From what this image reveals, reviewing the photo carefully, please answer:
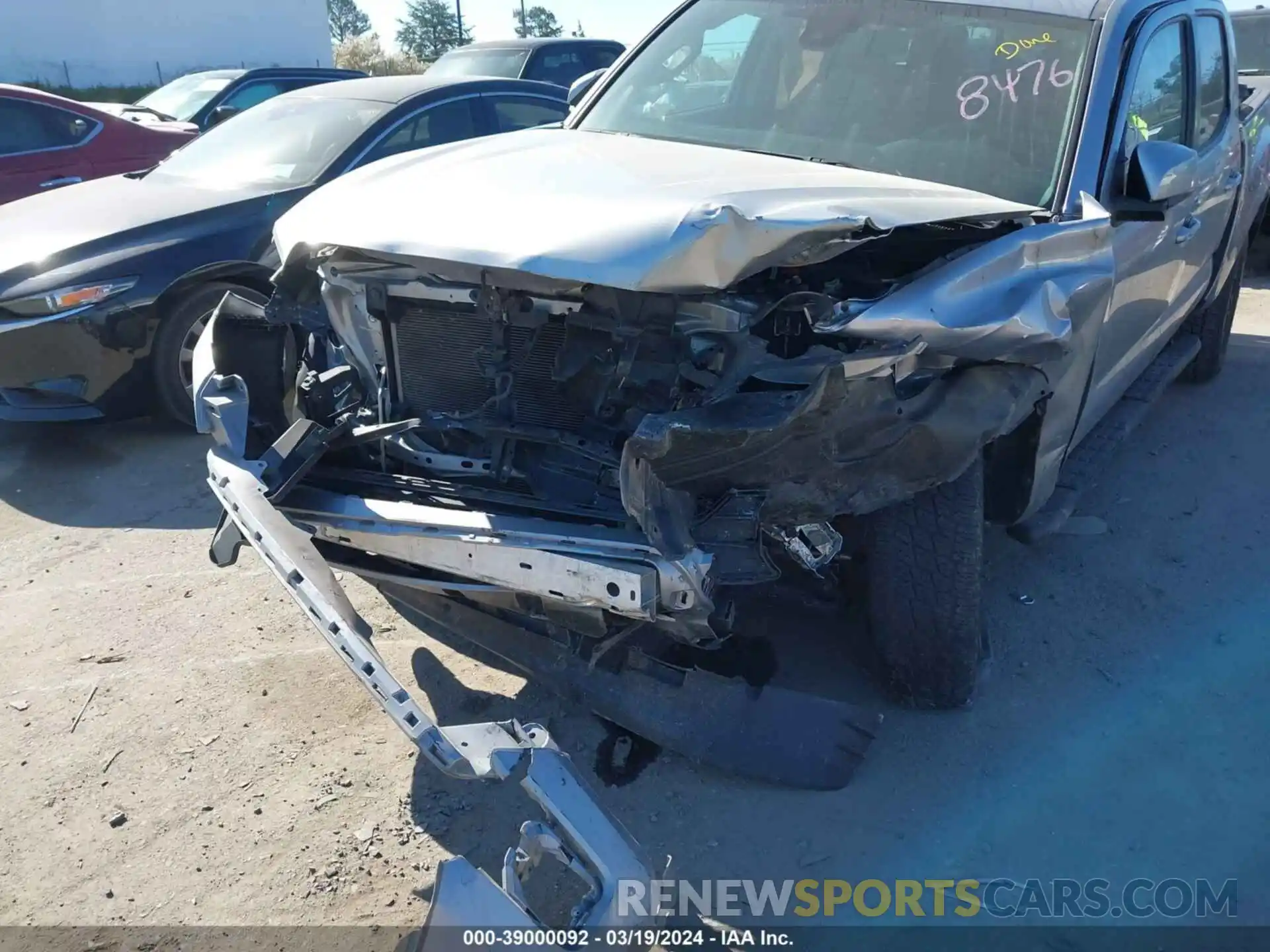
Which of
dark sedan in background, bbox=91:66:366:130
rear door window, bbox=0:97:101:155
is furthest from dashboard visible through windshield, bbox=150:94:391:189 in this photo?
dark sedan in background, bbox=91:66:366:130

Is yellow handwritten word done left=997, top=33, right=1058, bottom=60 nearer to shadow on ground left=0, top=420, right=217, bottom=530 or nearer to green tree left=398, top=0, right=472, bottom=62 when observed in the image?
shadow on ground left=0, top=420, right=217, bottom=530

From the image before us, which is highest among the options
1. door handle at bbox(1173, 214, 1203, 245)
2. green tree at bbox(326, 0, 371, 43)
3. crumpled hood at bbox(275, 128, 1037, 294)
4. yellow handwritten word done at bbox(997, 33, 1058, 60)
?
yellow handwritten word done at bbox(997, 33, 1058, 60)

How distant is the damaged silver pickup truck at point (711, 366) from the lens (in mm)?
2270

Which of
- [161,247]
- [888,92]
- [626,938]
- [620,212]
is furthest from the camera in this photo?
[161,247]

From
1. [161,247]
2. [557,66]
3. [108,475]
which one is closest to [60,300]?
[161,247]

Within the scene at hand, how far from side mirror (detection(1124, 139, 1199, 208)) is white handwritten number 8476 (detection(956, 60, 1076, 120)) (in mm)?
327

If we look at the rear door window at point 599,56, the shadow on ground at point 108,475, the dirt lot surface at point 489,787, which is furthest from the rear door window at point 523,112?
the rear door window at point 599,56

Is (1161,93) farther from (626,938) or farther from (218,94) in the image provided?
(218,94)

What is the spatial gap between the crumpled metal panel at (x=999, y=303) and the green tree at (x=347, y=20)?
8224cm

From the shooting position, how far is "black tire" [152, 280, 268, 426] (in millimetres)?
5027

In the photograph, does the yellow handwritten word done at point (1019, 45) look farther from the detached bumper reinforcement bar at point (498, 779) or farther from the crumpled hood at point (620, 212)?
the detached bumper reinforcement bar at point (498, 779)

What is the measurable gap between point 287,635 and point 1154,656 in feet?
9.51

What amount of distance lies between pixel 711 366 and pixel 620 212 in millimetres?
436

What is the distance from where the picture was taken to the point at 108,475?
490cm
